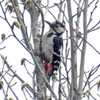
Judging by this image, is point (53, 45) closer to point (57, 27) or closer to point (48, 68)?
point (57, 27)

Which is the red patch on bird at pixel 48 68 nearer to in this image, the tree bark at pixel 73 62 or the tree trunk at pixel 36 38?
the tree trunk at pixel 36 38

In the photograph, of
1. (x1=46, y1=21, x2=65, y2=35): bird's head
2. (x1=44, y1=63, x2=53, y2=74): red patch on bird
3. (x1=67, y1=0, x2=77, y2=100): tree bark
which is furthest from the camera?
(x1=46, y1=21, x2=65, y2=35): bird's head

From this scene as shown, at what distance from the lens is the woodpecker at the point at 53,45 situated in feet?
11.2

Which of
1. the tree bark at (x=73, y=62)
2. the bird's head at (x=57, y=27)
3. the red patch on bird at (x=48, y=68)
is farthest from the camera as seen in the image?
the bird's head at (x=57, y=27)

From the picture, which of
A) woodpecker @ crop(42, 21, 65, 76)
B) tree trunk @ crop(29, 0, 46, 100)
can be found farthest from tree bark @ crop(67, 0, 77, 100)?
woodpecker @ crop(42, 21, 65, 76)

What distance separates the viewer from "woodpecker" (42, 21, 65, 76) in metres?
3.42

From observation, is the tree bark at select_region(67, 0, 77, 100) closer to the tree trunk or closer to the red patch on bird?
the tree trunk

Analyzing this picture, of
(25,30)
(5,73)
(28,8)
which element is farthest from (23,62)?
(25,30)

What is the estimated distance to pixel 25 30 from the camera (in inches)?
95.5

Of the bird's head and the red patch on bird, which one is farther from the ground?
the bird's head

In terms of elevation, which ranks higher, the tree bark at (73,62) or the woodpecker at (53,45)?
the woodpecker at (53,45)

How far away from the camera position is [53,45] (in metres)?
3.76

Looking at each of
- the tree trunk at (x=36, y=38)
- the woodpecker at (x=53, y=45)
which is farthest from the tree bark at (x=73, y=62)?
the woodpecker at (x=53, y=45)

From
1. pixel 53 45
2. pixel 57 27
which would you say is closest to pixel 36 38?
pixel 57 27
